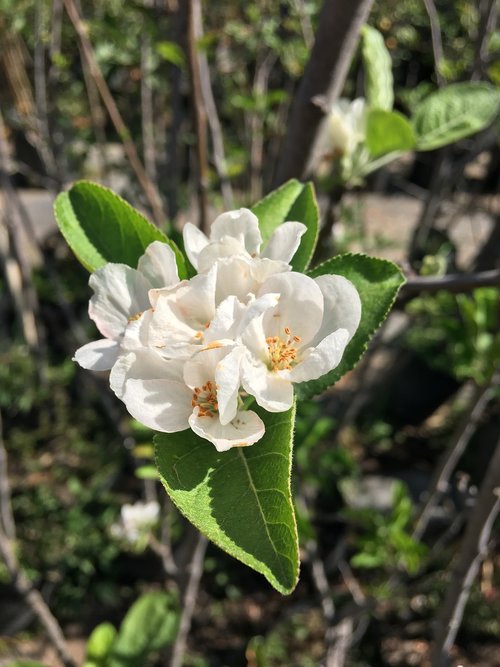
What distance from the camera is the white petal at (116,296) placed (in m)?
0.69

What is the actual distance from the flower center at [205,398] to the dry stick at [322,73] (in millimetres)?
527

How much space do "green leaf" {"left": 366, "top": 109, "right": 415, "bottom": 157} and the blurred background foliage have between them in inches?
25.7

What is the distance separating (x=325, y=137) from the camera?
1.05 m

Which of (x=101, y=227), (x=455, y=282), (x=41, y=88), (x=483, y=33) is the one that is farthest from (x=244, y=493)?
(x=41, y=88)

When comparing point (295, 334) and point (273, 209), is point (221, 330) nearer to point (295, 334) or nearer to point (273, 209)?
point (295, 334)

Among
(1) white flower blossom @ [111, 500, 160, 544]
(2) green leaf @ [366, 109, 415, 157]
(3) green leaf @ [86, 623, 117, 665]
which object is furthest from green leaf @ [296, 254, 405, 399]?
(3) green leaf @ [86, 623, 117, 665]

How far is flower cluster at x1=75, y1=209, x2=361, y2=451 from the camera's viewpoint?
1.95 feet

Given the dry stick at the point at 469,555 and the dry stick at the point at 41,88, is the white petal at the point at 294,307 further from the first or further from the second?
the dry stick at the point at 41,88

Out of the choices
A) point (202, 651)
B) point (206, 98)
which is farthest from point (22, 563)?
point (206, 98)

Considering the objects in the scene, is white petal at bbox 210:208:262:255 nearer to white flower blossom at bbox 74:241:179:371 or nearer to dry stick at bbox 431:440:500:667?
white flower blossom at bbox 74:241:179:371

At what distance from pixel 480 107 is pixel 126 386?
860mm

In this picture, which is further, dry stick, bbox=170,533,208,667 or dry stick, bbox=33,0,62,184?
dry stick, bbox=33,0,62,184

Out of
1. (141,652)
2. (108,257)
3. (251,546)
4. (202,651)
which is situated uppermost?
(108,257)

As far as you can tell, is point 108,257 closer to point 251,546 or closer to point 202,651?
point 251,546
